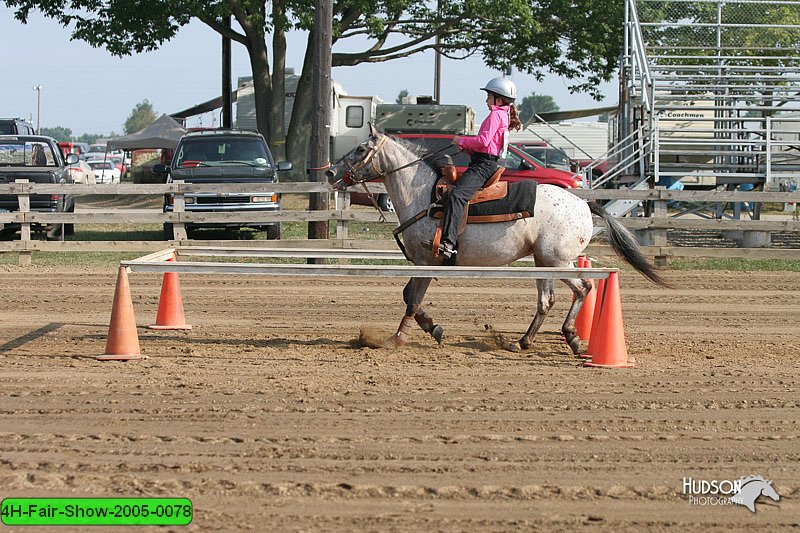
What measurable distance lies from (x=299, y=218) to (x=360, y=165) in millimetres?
7678

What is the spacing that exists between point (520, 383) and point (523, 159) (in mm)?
13808

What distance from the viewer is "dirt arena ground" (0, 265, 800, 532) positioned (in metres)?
5.26

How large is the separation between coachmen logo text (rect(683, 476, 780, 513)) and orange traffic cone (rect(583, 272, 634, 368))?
316 cm

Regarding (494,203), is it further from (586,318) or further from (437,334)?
(586,318)

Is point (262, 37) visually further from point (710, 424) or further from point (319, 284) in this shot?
point (710, 424)

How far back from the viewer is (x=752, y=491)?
217 inches

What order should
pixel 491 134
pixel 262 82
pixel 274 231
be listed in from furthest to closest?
1. pixel 262 82
2. pixel 274 231
3. pixel 491 134

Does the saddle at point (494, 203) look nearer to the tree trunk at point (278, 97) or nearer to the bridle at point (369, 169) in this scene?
the bridle at point (369, 169)

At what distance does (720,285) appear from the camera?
14.8 m

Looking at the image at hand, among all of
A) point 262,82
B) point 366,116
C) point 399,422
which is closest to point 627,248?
point 399,422

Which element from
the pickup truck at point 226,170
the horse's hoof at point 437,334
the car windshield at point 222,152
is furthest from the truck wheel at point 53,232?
the horse's hoof at point 437,334

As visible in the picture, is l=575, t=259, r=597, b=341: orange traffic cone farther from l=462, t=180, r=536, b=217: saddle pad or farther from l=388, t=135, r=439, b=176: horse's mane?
l=388, t=135, r=439, b=176: horse's mane

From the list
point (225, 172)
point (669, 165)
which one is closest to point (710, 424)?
point (225, 172)

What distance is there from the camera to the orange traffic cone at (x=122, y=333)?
8.91 metres
